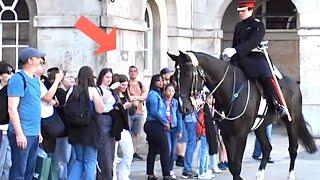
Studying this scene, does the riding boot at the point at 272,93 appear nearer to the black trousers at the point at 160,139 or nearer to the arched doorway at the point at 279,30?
the black trousers at the point at 160,139

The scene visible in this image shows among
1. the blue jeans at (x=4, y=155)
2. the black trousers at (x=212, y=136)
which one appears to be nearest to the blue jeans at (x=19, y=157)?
the blue jeans at (x=4, y=155)

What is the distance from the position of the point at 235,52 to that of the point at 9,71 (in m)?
3.18

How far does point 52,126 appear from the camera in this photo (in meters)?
9.24

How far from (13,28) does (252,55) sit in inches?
259

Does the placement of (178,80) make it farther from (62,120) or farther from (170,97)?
(170,97)

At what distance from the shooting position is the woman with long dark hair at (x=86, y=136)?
9250mm

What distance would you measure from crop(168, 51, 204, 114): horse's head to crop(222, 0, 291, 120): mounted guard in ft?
3.03

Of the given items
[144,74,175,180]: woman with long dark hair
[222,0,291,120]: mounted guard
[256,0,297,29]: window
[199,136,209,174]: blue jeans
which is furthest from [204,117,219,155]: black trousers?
[256,0,297,29]: window

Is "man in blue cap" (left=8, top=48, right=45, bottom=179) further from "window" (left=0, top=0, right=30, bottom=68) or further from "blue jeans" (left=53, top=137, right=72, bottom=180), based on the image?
"window" (left=0, top=0, right=30, bottom=68)

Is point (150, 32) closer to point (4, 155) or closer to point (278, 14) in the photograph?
point (278, 14)

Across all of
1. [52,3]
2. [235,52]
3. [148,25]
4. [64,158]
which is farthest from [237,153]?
[148,25]

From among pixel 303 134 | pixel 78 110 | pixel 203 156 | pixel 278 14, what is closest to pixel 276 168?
pixel 303 134

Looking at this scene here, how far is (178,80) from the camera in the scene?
8422mm

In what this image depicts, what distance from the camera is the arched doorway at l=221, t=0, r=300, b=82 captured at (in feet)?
80.8
